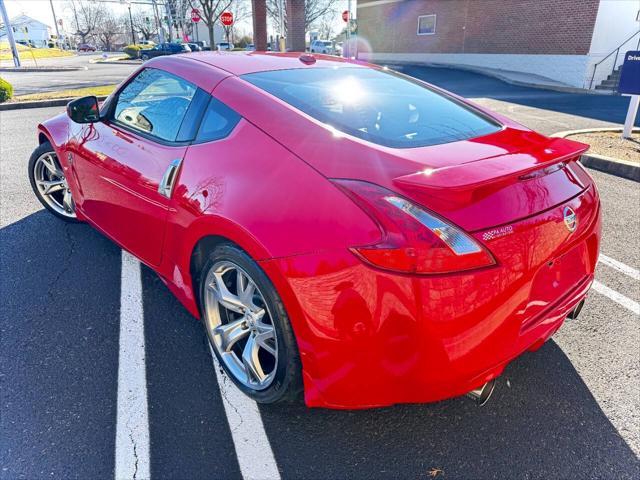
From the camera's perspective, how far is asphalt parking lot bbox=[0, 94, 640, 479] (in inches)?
74.7

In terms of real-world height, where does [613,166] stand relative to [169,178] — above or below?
below

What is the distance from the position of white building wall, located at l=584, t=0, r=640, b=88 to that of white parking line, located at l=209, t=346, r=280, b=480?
69.8ft

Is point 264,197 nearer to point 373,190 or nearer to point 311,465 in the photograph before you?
point 373,190

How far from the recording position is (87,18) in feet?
291

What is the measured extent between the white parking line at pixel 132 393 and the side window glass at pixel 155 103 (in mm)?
1139

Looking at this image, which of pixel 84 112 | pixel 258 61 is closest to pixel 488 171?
pixel 258 61

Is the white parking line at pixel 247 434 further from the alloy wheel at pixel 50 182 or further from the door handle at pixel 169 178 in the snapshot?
the alloy wheel at pixel 50 182

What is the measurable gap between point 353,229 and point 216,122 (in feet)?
3.46

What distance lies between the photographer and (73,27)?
91.9 m

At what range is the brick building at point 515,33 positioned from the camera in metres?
18.6

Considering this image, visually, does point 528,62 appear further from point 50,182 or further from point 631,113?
point 50,182

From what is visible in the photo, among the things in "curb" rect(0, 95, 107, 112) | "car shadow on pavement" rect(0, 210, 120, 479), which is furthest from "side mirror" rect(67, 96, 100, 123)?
"curb" rect(0, 95, 107, 112)

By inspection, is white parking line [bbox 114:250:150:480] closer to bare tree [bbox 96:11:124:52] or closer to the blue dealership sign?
the blue dealership sign

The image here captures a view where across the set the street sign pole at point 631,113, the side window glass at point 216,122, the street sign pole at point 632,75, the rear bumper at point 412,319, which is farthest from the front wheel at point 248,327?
the street sign pole at point 631,113
